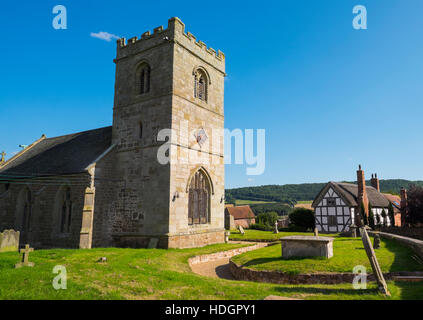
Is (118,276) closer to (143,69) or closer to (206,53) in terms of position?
(143,69)

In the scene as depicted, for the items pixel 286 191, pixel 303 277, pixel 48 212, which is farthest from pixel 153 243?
pixel 286 191

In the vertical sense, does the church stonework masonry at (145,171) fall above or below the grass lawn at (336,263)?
above

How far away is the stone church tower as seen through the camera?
16859 millimetres

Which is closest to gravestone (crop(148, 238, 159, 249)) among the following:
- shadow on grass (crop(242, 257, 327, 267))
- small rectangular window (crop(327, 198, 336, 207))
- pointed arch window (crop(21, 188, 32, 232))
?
shadow on grass (crop(242, 257, 327, 267))

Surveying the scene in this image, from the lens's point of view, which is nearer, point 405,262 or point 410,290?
point 410,290

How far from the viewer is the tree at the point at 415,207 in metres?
29.8

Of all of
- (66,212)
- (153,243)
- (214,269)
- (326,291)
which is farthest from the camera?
(66,212)

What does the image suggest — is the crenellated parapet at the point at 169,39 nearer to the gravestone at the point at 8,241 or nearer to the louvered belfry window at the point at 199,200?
the louvered belfry window at the point at 199,200

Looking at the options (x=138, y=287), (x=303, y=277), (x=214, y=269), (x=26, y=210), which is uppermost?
(x=26, y=210)

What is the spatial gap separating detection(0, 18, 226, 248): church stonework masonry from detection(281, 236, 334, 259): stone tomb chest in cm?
668

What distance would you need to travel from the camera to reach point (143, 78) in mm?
19703

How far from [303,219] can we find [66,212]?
98.4 ft

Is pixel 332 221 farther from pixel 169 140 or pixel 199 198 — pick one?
pixel 169 140

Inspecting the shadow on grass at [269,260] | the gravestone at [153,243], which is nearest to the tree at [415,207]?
the shadow on grass at [269,260]
